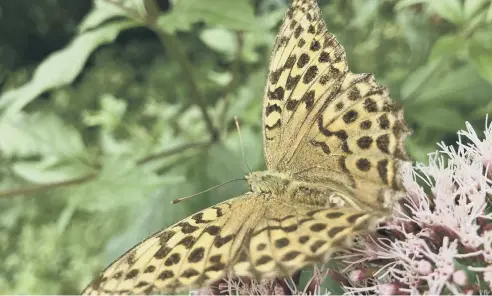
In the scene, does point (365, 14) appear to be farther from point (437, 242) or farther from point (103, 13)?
point (437, 242)

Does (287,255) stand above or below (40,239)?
below

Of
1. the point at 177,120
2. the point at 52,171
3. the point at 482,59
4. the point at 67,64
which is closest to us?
the point at 482,59

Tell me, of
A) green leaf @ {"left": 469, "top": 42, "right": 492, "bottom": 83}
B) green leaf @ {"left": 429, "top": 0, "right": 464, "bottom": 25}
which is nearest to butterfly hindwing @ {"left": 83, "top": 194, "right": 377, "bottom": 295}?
green leaf @ {"left": 469, "top": 42, "right": 492, "bottom": 83}

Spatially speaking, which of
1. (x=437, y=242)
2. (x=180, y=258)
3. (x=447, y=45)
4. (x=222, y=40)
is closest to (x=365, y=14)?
(x=222, y=40)

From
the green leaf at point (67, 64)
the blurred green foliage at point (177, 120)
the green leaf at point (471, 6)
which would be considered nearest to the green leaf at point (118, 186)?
the blurred green foliage at point (177, 120)

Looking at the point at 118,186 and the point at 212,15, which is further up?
the point at 212,15

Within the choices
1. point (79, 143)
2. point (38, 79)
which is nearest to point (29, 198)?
point (79, 143)

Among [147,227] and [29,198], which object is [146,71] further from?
[147,227]
